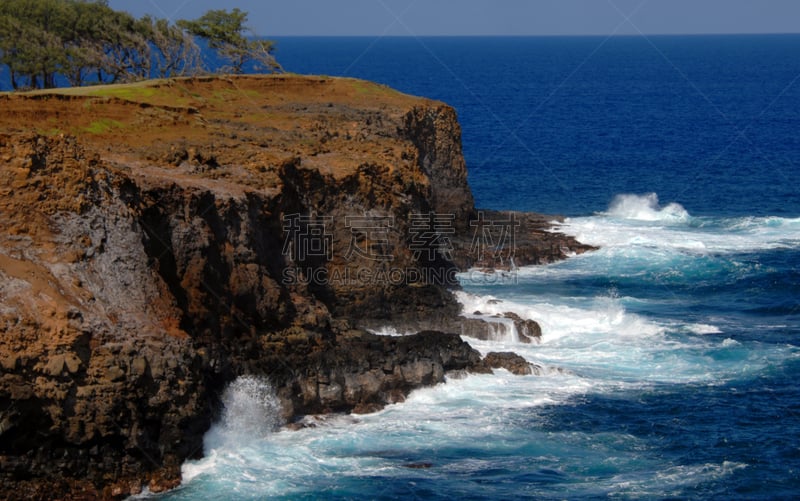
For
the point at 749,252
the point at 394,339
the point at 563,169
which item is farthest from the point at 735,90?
the point at 394,339

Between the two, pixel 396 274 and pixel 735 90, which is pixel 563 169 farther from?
pixel 735 90

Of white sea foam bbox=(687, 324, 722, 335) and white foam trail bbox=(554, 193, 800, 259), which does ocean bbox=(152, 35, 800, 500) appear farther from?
white foam trail bbox=(554, 193, 800, 259)

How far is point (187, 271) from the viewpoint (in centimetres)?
3616

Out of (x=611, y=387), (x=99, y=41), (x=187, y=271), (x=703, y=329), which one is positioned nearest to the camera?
(x=187, y=271)

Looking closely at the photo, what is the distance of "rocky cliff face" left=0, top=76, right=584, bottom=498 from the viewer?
3061 centimetres

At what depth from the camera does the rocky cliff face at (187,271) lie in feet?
100

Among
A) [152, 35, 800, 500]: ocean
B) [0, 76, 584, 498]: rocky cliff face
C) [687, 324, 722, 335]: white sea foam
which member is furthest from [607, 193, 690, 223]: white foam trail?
[687, 324, 722, 335]: white sea foam

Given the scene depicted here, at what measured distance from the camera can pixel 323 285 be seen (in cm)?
4397

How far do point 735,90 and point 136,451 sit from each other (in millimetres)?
151359

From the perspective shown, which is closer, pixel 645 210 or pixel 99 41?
pixel 99 41

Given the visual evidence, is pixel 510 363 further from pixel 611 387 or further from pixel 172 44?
pixel 172 44

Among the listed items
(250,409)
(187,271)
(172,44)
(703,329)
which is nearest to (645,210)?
(703,329)

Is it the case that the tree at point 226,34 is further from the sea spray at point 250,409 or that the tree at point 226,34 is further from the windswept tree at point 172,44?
the sea spray at point 250,409

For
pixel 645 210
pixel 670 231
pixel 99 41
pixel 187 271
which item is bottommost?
pixel 187 271
